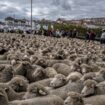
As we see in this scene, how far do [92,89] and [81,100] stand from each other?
121 cm

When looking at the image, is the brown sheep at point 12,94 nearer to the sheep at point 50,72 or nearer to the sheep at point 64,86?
the sheep at point 64,86

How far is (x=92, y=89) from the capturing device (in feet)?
26.0

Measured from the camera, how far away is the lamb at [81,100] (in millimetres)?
6746

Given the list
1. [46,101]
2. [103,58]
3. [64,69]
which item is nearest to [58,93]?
[46,101]

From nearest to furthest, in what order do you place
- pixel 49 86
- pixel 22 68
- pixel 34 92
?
pixel 34 92
pixel 49 86
pixel 22 68

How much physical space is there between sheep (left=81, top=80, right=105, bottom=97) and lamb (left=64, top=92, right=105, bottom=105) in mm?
223

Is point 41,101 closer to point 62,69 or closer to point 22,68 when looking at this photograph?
point 22,68

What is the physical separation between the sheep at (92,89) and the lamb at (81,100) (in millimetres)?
A: 223

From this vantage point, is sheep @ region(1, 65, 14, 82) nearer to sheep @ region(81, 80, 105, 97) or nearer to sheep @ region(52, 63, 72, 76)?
sheep @ region(52, 63, 72, 76)

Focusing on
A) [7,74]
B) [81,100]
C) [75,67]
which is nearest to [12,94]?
[81,100]

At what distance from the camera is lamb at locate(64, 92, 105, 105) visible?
675cm

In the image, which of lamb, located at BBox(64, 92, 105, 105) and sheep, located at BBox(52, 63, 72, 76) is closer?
lamb, located at BBox(64, 92, 105, 105)

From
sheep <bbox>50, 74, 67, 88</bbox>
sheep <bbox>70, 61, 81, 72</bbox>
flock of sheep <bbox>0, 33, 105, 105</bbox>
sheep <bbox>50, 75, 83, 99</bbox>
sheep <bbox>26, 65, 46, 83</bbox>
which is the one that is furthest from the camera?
sheep <bbox>70, 61, 81, 72</bbox>

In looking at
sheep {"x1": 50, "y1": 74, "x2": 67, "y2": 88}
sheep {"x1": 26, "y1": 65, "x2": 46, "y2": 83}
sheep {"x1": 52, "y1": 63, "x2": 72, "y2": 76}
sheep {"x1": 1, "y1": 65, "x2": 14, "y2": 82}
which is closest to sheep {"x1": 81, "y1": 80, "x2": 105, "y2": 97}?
sheep {"x1": 50, "y1": 74, "x2": 67, "y2": 88}
